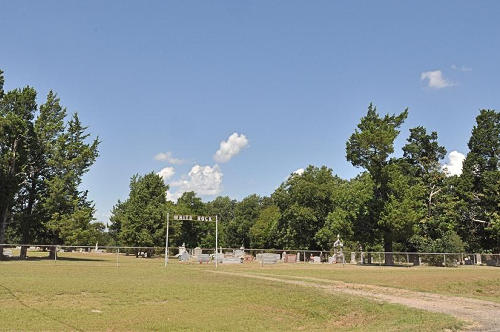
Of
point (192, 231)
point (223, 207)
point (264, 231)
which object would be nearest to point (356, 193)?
point (264, 231)

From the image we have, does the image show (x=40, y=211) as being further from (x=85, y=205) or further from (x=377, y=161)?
(x=377, y=161)

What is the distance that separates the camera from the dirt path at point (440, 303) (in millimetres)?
14795

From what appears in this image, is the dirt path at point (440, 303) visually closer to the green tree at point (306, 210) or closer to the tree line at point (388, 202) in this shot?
the tree line at point (388, 202)

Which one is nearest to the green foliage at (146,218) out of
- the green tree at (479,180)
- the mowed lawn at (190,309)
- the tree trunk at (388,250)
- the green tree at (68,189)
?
the green tree at (68,189)

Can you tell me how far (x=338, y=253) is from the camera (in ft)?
181

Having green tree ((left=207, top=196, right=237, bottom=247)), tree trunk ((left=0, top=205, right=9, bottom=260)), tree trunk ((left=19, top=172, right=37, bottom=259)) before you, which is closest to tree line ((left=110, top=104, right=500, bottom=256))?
tree trunk ((left=19, top=172, right=37, bottom=259))

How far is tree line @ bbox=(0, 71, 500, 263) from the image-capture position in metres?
51.5

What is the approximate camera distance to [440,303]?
64.0 feet

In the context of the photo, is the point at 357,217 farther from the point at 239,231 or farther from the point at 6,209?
the point at 239,231

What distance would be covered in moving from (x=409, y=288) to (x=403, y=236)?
87.3 ft

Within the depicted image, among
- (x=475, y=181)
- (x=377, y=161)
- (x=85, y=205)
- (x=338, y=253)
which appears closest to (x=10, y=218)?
(x=85, y=205)

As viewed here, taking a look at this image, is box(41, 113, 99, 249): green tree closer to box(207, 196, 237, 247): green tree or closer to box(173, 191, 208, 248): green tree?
box(173, 191, 208, 248): green tree

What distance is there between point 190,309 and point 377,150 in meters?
38.4

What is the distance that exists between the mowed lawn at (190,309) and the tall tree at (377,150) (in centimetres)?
3071
